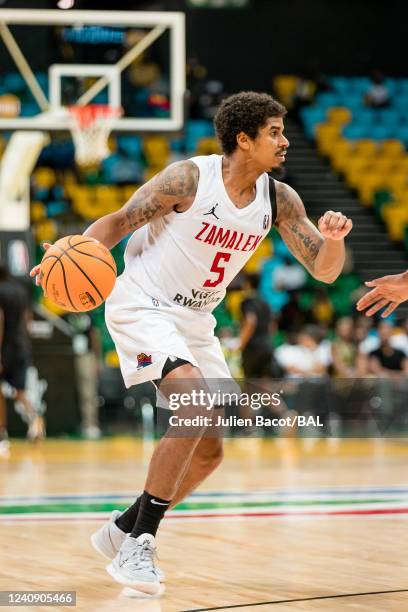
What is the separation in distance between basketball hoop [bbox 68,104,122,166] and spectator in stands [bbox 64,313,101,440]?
8.79 feet

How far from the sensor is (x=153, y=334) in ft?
16.1

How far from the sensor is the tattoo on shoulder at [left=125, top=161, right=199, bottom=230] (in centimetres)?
498

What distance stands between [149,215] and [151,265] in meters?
0.27

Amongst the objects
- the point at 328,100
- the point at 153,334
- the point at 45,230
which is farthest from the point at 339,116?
the point at 153,334

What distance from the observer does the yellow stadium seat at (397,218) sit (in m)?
21.4

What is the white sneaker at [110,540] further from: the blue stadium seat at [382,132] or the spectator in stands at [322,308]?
the blue stadium seat at [382,132]

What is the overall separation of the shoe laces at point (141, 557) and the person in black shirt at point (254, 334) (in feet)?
31.3

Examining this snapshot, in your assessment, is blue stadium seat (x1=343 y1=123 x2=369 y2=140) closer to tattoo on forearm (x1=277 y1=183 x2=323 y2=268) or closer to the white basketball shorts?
tattoo on forearm (x1=277 y1=183 x2=323 y2=268)

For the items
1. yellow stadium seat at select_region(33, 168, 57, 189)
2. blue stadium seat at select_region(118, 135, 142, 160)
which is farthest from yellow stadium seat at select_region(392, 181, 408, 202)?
yellow stadium seat at select_region(33, 168, 57, 189)

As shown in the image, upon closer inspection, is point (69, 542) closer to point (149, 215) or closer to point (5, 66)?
point (149, 215)

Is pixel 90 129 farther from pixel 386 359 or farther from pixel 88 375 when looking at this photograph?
pixel 386 359

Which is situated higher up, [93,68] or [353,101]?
[93,68]

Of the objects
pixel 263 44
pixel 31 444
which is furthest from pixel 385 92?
pixel 31 444

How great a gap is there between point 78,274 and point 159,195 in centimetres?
51
